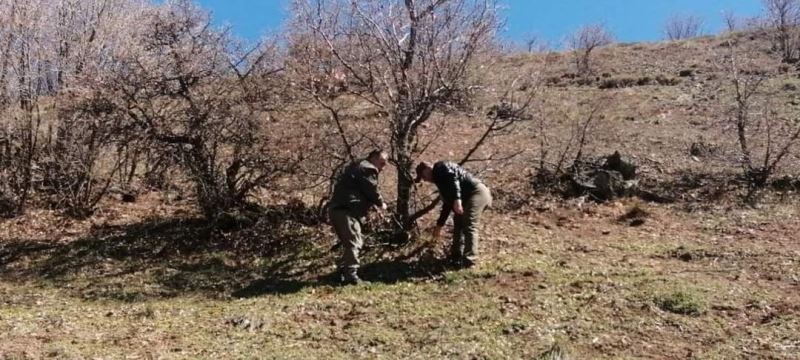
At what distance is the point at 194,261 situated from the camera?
9.70m

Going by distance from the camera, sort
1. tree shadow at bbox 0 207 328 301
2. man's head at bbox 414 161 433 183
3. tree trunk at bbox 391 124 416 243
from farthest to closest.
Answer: tree trunk at bbox 391 124 416 243 < tree shadow at bbox 0 207 328 301 < man's head at bbox 414 161 433 183

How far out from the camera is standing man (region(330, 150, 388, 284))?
26.8ft

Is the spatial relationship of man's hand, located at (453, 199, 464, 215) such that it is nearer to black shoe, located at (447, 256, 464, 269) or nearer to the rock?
black shoe, located at (447, 256, 464, 269)

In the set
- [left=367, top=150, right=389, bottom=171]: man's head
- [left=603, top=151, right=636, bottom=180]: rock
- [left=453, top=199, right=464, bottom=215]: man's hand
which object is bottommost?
[left=453, top=199, right=464, bottom=215]: man's hand

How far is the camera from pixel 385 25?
29.9 ft

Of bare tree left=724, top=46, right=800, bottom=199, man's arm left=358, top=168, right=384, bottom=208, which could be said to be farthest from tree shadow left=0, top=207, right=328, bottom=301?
bare tree left=724, top=46, right=800, bottom=199

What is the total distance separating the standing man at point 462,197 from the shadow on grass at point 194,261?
0.44 meters

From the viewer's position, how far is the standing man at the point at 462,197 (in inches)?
327

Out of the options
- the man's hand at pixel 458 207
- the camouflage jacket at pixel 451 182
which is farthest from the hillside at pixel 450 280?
the camouflage jacket at pixel 451 182

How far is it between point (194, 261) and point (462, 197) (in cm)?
377

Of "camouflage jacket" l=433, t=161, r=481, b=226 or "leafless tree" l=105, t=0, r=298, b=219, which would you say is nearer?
"camouflage jacket" l=433, t=161, r=481, b=226

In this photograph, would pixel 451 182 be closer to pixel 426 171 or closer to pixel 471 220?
pixel 426 171

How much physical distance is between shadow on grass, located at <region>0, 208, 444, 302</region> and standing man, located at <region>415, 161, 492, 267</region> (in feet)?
1.46

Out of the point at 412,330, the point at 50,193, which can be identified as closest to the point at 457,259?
the point at 412,330
